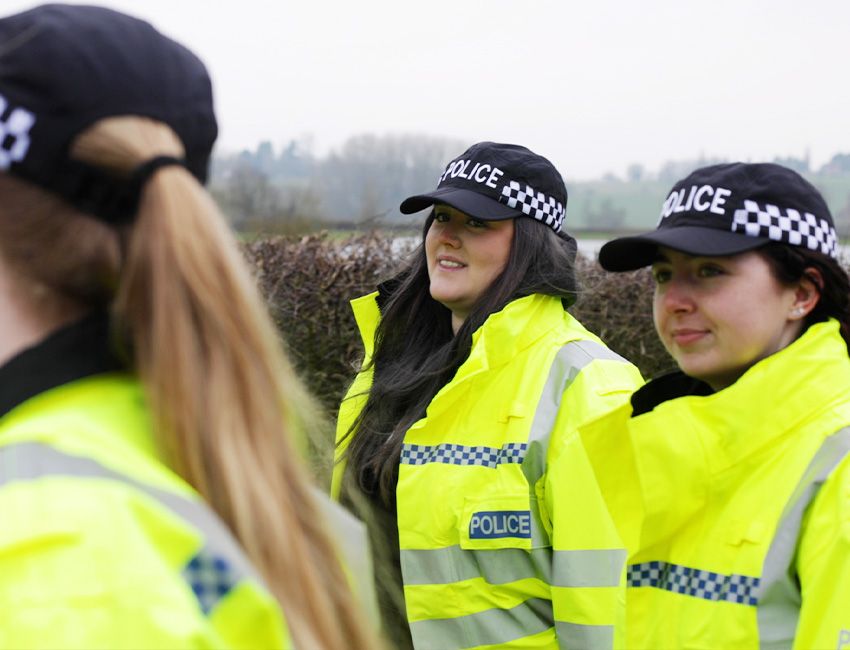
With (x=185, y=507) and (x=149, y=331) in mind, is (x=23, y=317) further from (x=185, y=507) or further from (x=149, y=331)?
(x=185, y=507)

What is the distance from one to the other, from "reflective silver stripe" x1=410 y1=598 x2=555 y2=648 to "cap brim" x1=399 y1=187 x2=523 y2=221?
125cm

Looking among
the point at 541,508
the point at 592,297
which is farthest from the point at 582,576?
the point at 592,297

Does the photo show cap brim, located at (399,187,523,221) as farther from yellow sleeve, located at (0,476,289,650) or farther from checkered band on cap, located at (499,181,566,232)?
yellow sleeve, located at (0,476,289,650)

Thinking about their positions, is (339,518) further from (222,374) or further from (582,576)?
(582,576)

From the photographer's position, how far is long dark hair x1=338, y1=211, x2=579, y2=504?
2602 millimetres


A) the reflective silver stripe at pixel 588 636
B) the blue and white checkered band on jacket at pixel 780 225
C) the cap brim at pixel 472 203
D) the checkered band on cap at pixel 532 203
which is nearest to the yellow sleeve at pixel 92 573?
the blue and white checkered band on jacket at pixel 780 225

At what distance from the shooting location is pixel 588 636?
6.84ft

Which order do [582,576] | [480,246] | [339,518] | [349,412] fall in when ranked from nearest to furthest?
[339,518]
[582,576]
[480,246]
[349,412]

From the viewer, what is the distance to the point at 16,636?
0.63 meters

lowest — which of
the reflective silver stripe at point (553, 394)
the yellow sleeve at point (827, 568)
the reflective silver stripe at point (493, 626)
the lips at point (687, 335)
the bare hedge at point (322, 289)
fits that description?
the bare hedge at point (322, 289)

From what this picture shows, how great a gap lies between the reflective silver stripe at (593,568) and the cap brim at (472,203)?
1.13 m

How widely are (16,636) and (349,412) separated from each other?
2331mm

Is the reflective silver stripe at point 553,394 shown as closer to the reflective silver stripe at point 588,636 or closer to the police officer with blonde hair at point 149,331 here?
the reflective silver stripe at point 588,636

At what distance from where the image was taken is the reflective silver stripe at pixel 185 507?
27.5 inches
